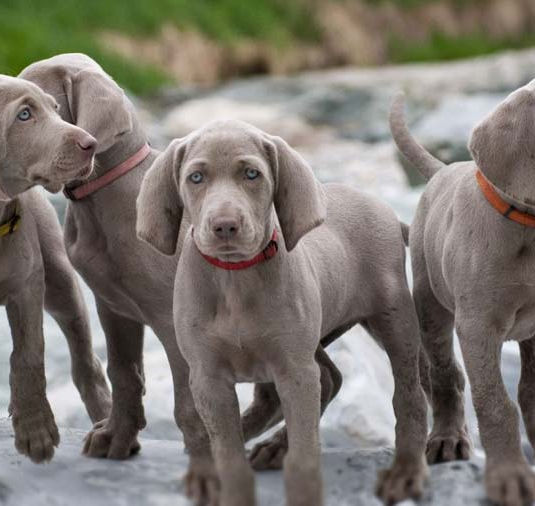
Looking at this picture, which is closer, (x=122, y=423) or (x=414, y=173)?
(x=122, y=423)

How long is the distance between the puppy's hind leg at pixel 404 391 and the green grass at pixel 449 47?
17197mm

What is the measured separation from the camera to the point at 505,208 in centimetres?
399

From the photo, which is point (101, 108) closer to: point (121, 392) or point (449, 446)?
point (121, 392)

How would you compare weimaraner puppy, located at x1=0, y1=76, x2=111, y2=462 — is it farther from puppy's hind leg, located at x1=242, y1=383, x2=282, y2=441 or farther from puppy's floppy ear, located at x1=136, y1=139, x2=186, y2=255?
puppy's hind leg, located at x1=242, y1=383, x2=282, y2=441

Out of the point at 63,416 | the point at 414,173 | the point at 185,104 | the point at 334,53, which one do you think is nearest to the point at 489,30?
the point at 334,53

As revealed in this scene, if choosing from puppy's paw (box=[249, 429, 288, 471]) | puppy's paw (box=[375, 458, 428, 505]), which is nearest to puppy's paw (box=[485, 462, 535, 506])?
puppy's paw (box=[375, 458, 428, 505])

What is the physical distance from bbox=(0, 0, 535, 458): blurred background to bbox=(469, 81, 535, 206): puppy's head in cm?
634

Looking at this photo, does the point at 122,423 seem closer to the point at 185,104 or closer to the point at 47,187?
the point at 47,187

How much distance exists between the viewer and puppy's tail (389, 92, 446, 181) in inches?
201

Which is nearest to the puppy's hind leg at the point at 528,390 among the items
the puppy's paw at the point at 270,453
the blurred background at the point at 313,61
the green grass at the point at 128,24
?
the puppy's paw at the point at 270,453

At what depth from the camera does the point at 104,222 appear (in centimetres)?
→ 439

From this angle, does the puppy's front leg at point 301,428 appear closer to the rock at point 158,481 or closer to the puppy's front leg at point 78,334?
the rock at point 158,481

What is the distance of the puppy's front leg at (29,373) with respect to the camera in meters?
4.39

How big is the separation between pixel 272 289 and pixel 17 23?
498 inches
